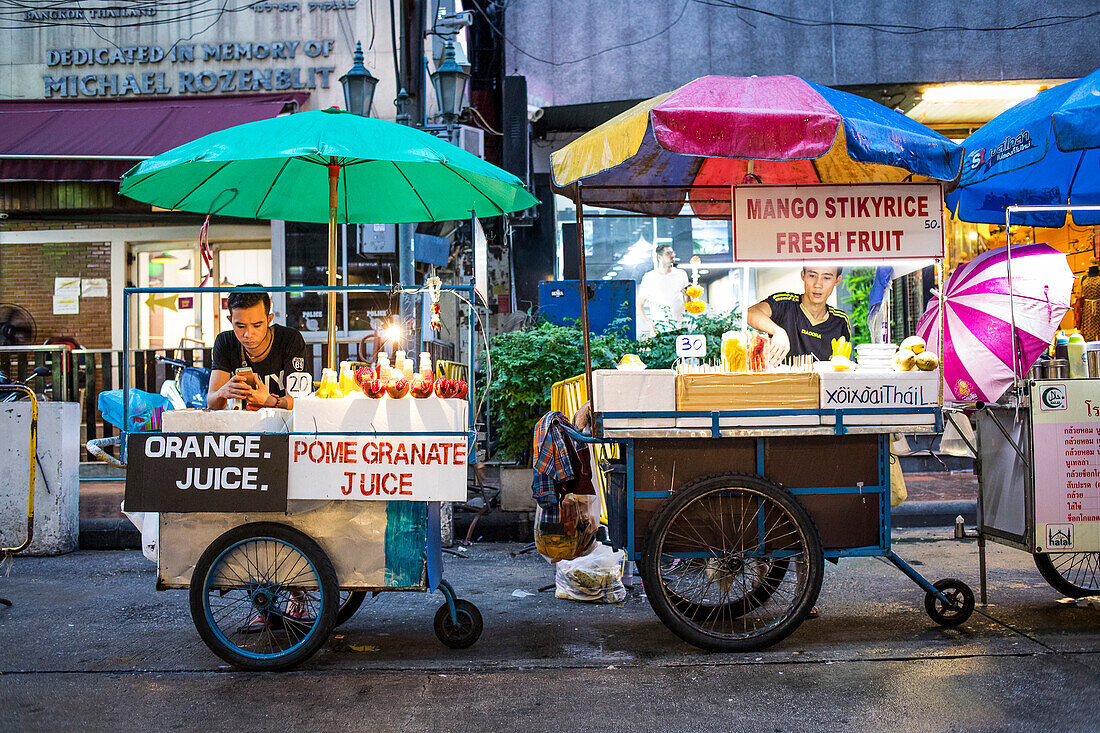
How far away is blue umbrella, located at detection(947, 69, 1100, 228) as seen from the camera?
484 centimetres

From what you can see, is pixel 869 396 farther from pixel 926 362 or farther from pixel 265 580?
pixel 265 580

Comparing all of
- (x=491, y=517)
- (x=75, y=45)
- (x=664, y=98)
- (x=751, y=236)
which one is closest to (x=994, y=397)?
(x=751, y=236)

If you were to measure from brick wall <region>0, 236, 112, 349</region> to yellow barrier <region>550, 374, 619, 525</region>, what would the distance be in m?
8.21

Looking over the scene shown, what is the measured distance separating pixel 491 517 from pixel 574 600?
7.71 ft

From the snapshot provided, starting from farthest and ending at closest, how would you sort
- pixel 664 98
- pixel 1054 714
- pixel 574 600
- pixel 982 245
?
pixel 982 245, pixel 574 600, pixel 664 98, pixel 1054 714

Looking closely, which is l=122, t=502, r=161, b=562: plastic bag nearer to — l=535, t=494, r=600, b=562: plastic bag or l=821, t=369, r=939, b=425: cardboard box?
l=535, t=494, r=600, b=562: plastic bag

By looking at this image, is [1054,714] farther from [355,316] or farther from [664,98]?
[355,316]

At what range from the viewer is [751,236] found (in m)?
4.76

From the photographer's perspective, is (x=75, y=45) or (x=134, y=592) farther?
(x=75, y=45)

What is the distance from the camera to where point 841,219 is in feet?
15.6

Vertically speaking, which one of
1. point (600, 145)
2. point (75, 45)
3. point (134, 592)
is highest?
point (75, 45)

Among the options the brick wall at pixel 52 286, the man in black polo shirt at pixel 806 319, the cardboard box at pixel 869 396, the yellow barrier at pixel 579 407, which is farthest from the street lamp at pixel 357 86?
the cardboard box at pixel 869 396

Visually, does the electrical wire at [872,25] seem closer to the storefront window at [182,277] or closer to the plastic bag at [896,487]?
the storefront window at [182,277]

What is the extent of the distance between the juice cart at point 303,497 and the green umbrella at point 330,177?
858mm
